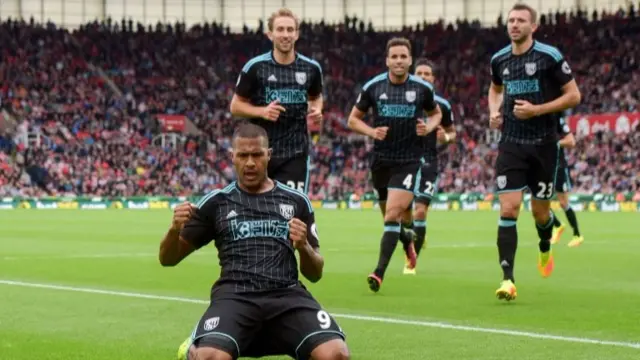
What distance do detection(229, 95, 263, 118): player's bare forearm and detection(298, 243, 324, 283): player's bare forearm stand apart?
4948 millimetres

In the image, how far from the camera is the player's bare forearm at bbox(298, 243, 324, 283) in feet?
21.9

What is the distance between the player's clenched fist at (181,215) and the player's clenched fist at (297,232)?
1.86 feet

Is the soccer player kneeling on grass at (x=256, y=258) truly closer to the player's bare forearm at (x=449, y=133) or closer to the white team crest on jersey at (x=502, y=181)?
the white team crest on jersey at (x=502, y=181)

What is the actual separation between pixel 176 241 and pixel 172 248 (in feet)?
0.19

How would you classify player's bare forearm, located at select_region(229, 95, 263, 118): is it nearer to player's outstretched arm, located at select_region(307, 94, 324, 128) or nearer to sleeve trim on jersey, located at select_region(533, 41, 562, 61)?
player's outstretched arm, located at select_region(307, 94, 324, 128)

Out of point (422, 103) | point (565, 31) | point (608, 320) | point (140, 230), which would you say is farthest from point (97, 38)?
point (608, 320)

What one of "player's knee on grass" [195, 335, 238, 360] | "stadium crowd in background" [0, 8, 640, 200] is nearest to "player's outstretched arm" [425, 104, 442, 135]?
"player's knee on grass" [195, 335, 238, 360]

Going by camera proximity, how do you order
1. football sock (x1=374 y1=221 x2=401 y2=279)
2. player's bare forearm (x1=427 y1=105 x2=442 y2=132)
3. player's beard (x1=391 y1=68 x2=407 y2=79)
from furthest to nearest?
player's bare forearm (x1=427 y1=105 x2=442 y2=132) < player's beard (x1=391 y1=68 x2=407 y2=79) < football sock (x1=374 y1=221 x2=401 y2=279)

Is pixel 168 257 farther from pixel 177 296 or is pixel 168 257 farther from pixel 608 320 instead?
pixel 177 296

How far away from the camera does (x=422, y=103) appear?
13844 millimetres

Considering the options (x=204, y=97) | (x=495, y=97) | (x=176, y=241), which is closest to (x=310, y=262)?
(x=176, y=241)

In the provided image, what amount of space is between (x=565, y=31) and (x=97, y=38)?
23.5 meters

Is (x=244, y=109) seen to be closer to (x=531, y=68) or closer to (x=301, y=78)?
(x=301, y=78)

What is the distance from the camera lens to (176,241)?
6.76 metres
